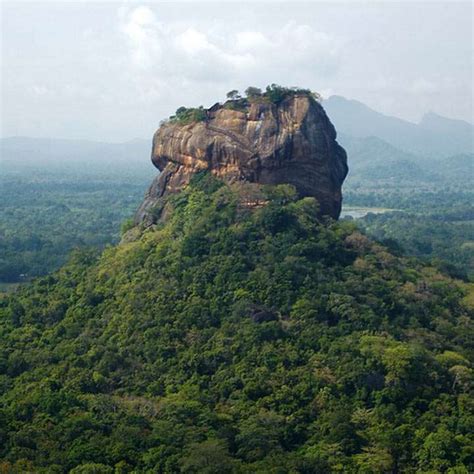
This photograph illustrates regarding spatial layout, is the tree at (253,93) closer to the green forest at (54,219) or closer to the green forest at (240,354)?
the green forest at (240,354)

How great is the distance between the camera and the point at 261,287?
28812mm

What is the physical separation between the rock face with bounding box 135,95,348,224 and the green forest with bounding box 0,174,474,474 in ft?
2.96

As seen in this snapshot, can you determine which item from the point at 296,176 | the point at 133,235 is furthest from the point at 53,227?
the point at 296,176

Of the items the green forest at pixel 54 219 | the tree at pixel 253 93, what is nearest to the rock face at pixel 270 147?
the tree at pixel 253 93

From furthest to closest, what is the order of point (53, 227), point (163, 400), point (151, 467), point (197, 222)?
point (53, 227) → point (197, 222) → point (163, 400) → point (151, 467)

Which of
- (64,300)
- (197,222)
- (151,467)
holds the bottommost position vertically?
(151,467)

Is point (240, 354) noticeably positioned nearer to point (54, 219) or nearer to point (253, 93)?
point (253, 93)

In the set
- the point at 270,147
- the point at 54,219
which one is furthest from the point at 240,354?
the point at 54,219

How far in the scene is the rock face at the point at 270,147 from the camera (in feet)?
111

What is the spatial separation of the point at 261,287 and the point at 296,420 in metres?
6.37

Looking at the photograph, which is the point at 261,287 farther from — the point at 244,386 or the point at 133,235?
the point at 133,235

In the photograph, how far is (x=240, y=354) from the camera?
2636 cm

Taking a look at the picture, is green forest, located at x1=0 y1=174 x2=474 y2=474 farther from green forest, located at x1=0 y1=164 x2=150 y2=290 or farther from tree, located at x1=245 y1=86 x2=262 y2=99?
green forest, located at x1=0 y1=164 x2=150 y2=290

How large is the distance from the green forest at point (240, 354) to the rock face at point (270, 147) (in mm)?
901
